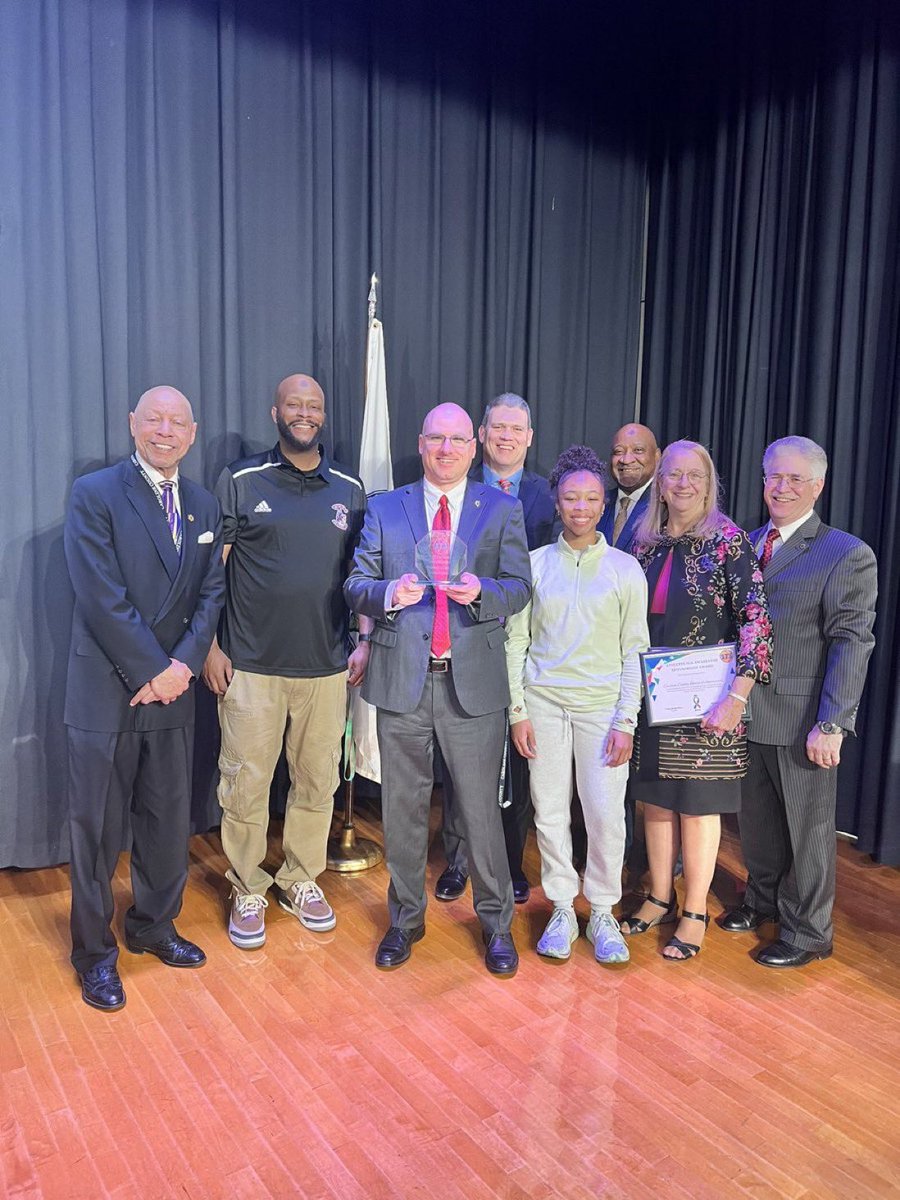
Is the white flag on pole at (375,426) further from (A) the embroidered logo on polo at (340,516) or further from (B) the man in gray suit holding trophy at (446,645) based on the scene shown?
(B) the man in gray suit holding trophy at (446,645)

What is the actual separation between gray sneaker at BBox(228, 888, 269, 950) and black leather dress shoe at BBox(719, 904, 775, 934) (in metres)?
1.56

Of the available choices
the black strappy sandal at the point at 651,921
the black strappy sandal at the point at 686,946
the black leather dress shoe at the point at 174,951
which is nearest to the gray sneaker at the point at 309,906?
the black leather dress shoe at the point at 174,951

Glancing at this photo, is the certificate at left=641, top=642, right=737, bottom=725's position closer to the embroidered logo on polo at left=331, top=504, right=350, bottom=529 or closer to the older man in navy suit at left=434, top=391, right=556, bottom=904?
the older man in navy suit at left=434, top=391, right=556, bottom=904

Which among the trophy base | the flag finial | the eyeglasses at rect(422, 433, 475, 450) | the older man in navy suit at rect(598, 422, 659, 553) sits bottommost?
the trophy base

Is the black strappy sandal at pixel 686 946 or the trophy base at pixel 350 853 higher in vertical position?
the black strappy sandal at pixel 686 946

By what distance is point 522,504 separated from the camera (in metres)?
3.27

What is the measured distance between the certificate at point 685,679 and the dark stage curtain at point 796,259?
4.57 ft

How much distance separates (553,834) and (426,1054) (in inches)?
30.7

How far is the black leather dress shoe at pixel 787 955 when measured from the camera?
2.93m

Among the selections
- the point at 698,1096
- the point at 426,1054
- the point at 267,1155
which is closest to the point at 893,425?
the point at 698,1096

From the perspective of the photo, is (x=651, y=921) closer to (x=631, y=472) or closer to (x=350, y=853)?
(x=350, y=853)

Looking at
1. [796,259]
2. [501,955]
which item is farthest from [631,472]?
[501,955]

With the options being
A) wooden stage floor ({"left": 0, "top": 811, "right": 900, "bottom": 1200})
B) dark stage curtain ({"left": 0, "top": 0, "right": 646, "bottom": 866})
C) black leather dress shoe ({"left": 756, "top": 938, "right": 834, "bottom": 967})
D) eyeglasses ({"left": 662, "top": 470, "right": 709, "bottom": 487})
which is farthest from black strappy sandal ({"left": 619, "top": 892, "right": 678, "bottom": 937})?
dark stage curtain ({"left": 0, "top": 0, "right": 646, "bottom": 866})

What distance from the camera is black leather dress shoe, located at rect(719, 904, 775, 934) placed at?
3.16 m
